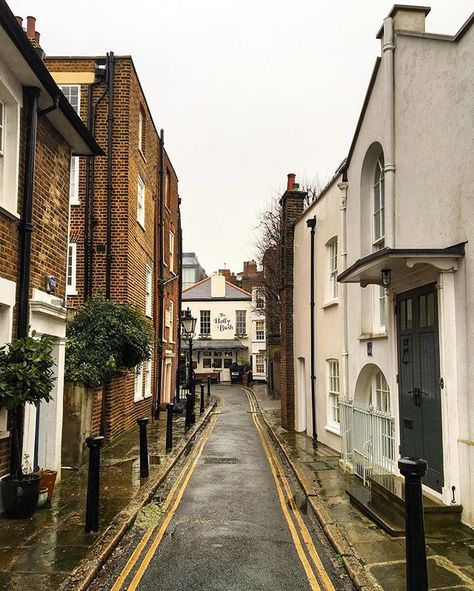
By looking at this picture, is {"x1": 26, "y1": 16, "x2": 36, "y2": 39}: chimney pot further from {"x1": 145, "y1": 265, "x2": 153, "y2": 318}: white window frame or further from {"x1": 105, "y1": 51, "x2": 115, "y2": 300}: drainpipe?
{"x1": 145, "y1": 265, "x2": 153, "y2": 318}: white window frame

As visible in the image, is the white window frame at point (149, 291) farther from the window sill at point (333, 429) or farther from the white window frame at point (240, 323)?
the white window frame at point (240, 323)

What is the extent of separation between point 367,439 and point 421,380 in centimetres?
185

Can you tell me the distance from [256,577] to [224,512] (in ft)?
8.00

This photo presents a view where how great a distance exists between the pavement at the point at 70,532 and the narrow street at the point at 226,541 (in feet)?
0.67

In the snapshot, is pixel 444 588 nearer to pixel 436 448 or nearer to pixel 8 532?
pixel 436 448

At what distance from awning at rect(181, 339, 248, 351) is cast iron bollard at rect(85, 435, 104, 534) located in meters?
44.2

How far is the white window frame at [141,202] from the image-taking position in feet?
57.6

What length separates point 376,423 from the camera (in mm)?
8477

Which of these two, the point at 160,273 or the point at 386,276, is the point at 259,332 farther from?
the point at 386,276

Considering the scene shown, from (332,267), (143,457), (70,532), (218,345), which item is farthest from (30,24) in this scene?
(218,345)

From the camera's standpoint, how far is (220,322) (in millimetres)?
54188

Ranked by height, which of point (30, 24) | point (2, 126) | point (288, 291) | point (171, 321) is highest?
point (30, 24)

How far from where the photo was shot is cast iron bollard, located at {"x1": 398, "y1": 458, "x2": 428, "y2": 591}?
4.24m

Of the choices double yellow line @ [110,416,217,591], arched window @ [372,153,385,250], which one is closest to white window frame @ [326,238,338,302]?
arched window @ [372,153,385,250]
